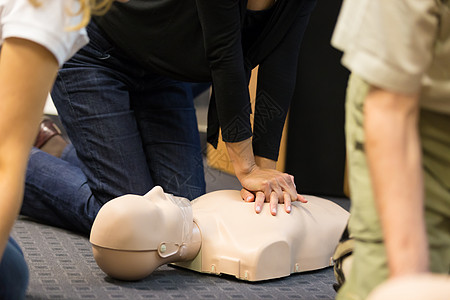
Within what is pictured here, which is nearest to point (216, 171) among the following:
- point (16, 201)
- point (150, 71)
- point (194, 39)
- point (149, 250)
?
point (150, 71)

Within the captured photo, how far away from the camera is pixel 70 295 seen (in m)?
1.29

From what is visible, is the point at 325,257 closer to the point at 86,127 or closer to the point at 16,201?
the point at 86,127

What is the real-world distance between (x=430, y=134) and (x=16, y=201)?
0.53 meters

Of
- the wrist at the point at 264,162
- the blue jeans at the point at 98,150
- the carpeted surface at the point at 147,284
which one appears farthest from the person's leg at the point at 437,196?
the blue jeans at the point at 98,150

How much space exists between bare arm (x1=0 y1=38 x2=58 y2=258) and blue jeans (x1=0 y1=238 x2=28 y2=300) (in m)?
0.18

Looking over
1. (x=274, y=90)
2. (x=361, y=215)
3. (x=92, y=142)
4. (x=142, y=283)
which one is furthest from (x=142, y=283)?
(x=361, y=215)

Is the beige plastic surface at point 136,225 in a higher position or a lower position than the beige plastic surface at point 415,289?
lower

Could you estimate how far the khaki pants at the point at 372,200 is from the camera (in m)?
0.74

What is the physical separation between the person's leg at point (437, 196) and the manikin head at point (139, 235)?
67 centimetres

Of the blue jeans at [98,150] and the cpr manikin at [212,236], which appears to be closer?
the cpr manikin at [212,236]

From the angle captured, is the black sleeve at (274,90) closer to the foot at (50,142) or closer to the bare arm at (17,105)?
the foot at (50,142)

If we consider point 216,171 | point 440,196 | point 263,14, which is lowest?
point 216,171

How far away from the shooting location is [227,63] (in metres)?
1.49

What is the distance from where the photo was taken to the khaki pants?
74 cm
